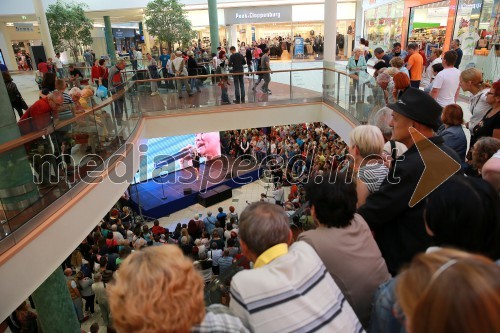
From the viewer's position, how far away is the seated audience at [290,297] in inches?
55.9

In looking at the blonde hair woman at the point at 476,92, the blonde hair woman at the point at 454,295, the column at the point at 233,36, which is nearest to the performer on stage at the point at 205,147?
the column at the point at 233,36

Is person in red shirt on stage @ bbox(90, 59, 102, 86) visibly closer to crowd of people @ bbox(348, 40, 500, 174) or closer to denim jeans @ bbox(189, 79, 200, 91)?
denim jeans @ bbox(189, 79, 200, 91)

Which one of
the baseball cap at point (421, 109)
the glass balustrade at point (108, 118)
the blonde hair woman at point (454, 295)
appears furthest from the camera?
the glass balustrade at point (108, 118)

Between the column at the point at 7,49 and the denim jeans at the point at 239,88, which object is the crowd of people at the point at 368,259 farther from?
the column at the point at 7,49

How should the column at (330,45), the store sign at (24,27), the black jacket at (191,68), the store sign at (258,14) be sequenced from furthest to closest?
the store sign at (24,27)
the store sign at (258,14)
the black jacket at (191,68)
the column at (330,45)

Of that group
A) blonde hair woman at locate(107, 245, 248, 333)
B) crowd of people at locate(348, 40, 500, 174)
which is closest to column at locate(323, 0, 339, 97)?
crowd of people at locate(348, 40, 500, 174)

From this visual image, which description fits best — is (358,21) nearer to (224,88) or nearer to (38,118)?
(224,88)

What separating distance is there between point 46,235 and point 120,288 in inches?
136

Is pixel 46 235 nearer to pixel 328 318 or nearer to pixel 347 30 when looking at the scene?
pixel 328 318

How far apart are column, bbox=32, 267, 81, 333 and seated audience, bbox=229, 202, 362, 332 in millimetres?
5174

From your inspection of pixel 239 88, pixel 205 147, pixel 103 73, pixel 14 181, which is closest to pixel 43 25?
pixel 103 73

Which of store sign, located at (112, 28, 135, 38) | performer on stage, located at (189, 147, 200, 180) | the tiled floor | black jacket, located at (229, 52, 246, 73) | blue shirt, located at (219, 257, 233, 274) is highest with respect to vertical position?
store sign, located at (112, 28, 135, 38)

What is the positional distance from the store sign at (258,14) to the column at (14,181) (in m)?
21.3

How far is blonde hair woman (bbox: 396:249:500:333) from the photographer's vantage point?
81 centimetres
